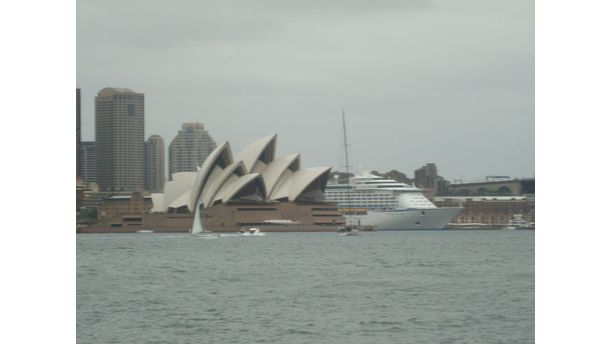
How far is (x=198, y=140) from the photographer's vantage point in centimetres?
9012

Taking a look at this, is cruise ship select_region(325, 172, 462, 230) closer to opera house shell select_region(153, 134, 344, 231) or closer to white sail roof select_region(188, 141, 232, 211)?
opera house shell select_region(153, 134, 344, 231)

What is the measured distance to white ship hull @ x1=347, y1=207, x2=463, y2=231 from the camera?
51.1 m

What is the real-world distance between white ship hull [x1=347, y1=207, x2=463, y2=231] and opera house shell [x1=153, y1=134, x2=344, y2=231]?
2.34 m

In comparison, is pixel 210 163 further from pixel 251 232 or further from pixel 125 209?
pixel 125 209

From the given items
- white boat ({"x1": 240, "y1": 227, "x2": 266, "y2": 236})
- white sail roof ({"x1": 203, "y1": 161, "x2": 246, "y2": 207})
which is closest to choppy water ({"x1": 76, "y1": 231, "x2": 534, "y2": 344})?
white boat ({"x1": 240, "y1": 227, "x2": 266, "y2": 236})

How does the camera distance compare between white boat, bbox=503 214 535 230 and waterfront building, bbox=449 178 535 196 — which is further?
waterfront building, bbox=449 178 535 196

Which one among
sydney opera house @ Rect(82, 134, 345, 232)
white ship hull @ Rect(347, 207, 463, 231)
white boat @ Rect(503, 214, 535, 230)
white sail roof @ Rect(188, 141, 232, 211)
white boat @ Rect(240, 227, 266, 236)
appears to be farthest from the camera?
white boat @ Rect(503, 214, 535, 230)

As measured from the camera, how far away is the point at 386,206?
53.7 meters

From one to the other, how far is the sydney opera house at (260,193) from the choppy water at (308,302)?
83.2 ft

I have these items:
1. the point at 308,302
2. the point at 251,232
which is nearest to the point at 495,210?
the point at 251,232
